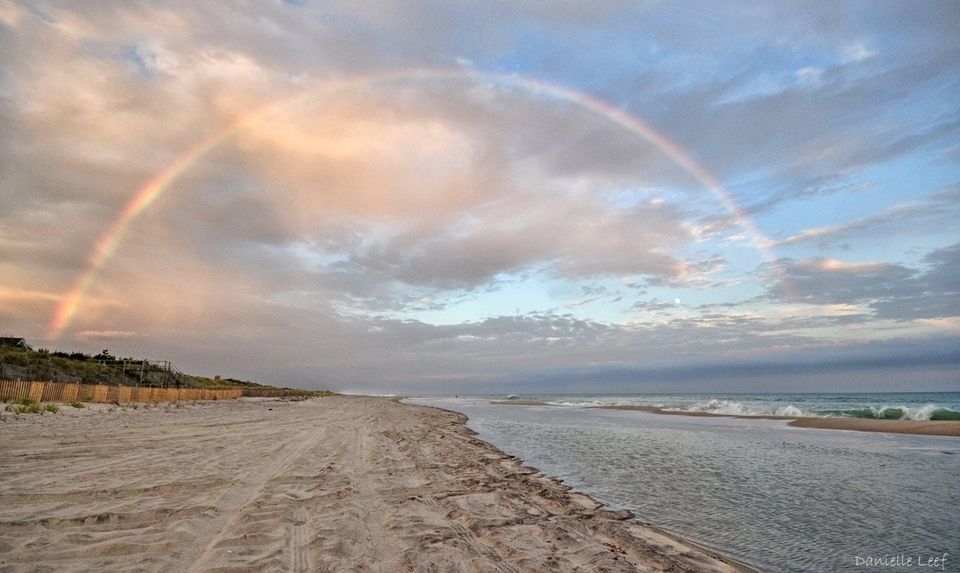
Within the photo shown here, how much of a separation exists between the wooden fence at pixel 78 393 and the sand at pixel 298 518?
1808cm

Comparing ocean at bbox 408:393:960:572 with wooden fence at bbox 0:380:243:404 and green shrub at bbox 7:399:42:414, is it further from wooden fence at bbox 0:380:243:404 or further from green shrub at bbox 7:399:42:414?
wooden fence at bbox 0:380:243:404

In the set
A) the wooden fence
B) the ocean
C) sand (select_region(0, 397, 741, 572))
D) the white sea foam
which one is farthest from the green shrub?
the white sea foam

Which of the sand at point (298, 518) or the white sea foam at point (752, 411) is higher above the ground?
the sand at point (298, 518)

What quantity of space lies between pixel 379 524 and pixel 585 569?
2865 millimetres

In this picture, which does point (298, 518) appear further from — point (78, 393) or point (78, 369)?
point (78, 369)

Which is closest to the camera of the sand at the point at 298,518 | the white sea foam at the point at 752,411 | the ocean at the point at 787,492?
the sand at the point at 298,518

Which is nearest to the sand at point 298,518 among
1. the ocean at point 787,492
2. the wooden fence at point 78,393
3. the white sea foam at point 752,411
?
the ocean at point 787,492

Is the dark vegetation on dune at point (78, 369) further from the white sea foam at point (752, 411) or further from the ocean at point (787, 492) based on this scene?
the white sea foam at point (752, 411)

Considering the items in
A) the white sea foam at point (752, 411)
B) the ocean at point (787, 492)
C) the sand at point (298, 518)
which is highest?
the sand at point (298, 518)

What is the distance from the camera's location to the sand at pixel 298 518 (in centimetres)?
504

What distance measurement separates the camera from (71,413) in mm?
23344

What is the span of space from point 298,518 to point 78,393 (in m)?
33.2

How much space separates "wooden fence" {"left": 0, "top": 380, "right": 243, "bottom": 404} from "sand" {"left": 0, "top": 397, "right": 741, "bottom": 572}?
1808 centimetres

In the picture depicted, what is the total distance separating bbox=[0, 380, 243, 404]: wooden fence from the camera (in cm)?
2498
